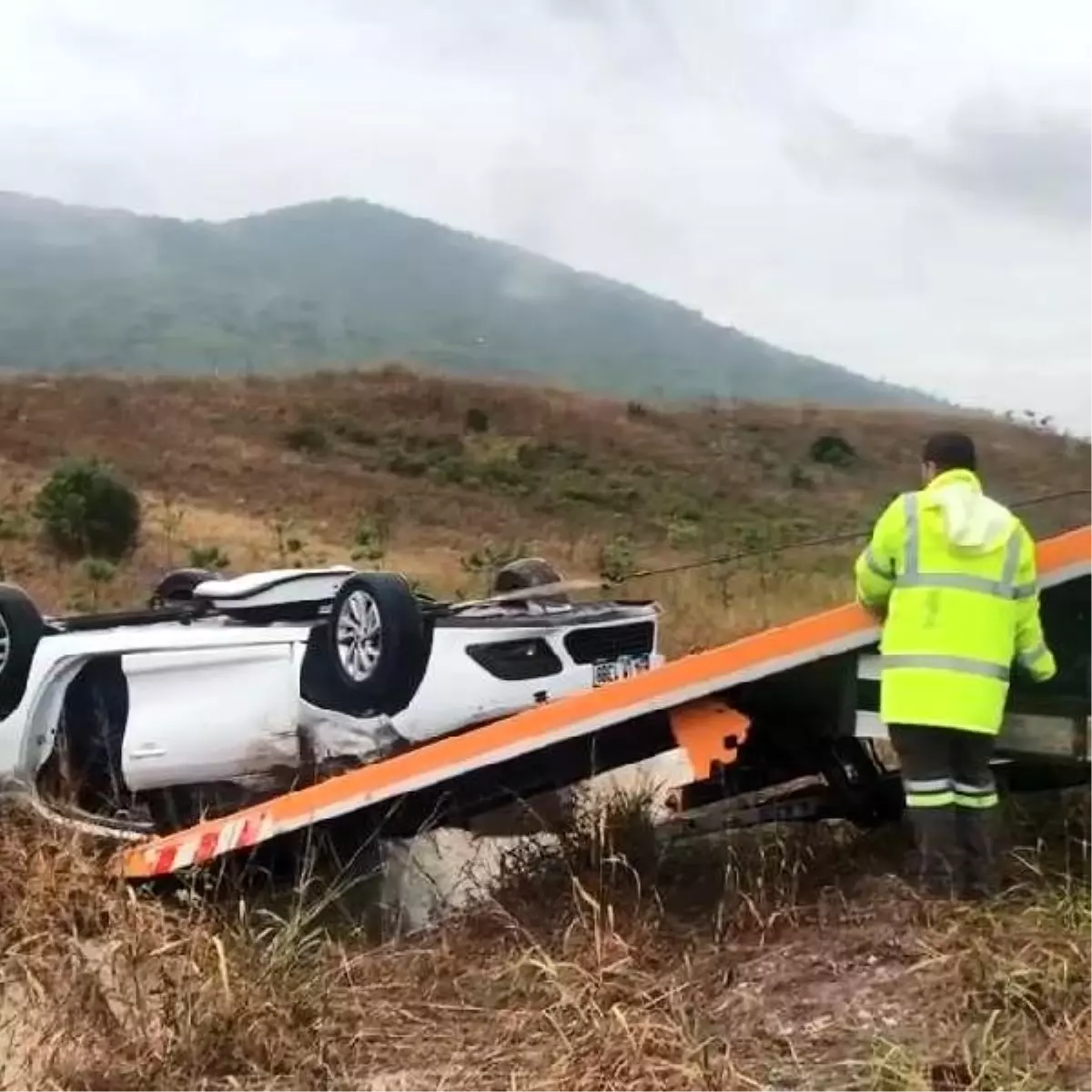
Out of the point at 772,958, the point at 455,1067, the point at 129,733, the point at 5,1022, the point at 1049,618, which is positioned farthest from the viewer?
the point at 129,733

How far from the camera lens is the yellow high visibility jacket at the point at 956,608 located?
456cm

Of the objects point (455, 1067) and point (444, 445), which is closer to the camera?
point (455, 1067)

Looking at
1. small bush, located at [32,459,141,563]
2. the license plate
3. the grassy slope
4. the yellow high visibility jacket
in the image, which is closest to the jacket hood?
the yellow high visibility jacket

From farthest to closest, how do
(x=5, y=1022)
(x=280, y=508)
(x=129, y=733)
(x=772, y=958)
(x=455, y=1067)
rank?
(x=280, y=508)
(x=129, y=733)
(x=772, y=958)
(x=5, y=1022)
(x=455, y=1067)

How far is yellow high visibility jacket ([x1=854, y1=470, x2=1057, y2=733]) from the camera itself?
456 centimetres

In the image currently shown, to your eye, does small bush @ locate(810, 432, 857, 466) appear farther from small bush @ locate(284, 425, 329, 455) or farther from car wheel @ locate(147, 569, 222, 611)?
car wheel @ locate(147, 569, 222, 611)

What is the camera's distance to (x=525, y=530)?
32406 mm

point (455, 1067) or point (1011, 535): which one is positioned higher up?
point (1011, 535)

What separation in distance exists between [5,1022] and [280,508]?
28.4 m

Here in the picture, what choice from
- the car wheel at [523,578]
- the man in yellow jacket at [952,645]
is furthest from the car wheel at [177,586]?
the man in yellow jacket at [952,645]

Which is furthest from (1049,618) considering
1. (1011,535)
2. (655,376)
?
(655,376)

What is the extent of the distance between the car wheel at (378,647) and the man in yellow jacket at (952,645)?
1917 mm

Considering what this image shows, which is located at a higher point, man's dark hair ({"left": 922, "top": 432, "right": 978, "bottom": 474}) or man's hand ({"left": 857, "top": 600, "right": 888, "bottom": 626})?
man's dark hair ({"left": 922, "top": 432, "right": 978, "bottom": 474})

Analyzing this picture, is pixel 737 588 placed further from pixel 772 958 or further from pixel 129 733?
pixel 772 958
